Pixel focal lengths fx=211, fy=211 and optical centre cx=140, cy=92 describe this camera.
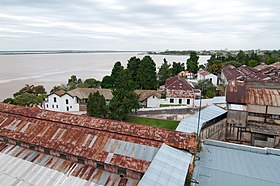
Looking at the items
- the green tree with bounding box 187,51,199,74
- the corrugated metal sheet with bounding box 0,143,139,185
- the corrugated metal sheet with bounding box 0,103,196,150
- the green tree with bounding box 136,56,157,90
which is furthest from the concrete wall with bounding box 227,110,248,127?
the green tree with bounding box 187,51,199,74

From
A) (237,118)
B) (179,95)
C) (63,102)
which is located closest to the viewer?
(237,118)

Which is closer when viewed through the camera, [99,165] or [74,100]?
[99,165]

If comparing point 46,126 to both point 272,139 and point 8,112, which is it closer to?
point 8,112

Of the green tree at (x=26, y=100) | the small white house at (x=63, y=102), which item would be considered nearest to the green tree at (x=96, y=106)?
the small white house at (x=63, y=102)

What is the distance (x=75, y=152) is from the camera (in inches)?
415

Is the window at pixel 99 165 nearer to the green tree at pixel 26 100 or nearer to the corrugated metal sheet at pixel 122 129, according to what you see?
the corrugated metal sheet at pixel 122 129

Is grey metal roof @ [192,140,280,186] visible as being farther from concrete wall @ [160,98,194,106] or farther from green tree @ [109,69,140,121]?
concrete wall @ [160,98,194,106]

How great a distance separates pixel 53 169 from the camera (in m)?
10.3

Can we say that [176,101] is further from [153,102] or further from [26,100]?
[26,100]

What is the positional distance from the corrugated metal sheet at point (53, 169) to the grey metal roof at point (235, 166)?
341 centimetres

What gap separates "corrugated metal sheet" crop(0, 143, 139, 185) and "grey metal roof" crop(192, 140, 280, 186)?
3408 millimetres

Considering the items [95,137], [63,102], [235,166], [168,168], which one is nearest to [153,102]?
[63,102]

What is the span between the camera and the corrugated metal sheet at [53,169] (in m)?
9.40

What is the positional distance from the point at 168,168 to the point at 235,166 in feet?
13.0
